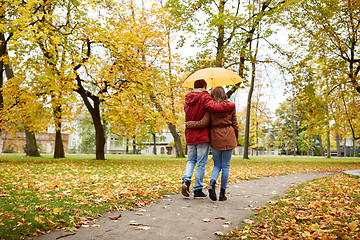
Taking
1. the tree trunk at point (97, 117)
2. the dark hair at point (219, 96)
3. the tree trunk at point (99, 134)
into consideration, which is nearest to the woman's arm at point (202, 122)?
the dark hair at point (219, 96)

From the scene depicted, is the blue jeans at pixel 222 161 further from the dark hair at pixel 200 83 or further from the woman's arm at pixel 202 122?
the dark hair at pixel 200 83

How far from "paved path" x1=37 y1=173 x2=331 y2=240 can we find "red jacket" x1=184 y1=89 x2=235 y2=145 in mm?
1253

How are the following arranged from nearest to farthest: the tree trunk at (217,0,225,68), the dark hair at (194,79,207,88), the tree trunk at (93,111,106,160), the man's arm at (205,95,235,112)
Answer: the man's arm at (205,95,235,112)
the dark hair at (194,79,207,88)
the tree trunk at (217,0,225,68)
the tree trunk at (93,111,106,160)

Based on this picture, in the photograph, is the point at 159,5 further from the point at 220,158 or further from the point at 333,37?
the point at 220,158

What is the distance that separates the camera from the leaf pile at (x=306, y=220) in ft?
12.0

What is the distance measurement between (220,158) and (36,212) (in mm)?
3345

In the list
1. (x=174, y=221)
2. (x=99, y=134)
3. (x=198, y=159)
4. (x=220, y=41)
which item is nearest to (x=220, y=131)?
(x=198, y=159)

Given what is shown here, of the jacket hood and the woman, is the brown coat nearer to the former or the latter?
the woman

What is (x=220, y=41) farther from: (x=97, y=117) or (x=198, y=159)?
(x=198, y=159)

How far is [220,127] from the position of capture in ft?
18.3

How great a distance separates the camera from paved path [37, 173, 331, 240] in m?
3.69

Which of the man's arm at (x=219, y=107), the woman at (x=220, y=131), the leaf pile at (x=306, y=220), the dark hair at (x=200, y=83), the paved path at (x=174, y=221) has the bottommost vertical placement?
the paved path at (x=174, y=221)

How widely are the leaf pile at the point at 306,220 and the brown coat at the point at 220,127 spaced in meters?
1.37

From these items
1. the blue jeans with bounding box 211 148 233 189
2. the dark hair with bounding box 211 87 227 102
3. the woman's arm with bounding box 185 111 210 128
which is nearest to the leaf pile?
the blue jeans with bounding box 211 148 233 189
